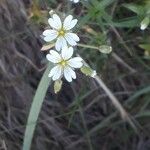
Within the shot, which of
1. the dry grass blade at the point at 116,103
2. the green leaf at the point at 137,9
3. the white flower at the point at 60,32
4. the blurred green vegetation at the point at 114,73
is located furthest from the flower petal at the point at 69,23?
the dry grass blade at the point at 116,103

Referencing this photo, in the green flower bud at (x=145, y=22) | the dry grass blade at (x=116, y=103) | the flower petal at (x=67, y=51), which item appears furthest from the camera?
the dry grass blade at (x=116, y=103)

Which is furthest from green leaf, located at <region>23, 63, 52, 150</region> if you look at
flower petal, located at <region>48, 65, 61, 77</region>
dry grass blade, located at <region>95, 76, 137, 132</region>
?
dry grass blade, located at <region>95, 76, 137, 132</region>

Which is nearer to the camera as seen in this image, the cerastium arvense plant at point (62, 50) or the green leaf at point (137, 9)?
the cerastium arvense plant at point (62, 50)

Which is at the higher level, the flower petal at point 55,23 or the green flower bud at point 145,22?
the green flower bud at point 145,22

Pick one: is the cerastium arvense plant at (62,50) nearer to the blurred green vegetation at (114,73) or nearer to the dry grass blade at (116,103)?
the blurred green vegetation at (114,73)

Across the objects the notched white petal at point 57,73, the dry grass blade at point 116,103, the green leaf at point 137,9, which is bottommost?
the notched white petal at point 57,73

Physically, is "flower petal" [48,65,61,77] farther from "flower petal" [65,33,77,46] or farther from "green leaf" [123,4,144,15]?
"green leaf" [123,4,144,15]
